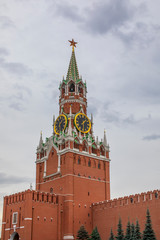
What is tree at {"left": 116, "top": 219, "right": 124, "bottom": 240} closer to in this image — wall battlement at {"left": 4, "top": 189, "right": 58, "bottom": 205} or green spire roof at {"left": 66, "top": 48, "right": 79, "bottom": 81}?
wall battlement at {"left": 4, "top": 189, "right": 58, "bottom": 205}

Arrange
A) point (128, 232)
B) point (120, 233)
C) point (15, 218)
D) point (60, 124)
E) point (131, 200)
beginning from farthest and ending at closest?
point (60, 124) → point (15, 218) → point (131, 200) → point (120, 233) → point (128, 232)

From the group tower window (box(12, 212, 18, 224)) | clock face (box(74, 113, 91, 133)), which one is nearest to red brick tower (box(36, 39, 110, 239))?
clock face (box(74, 113, 91, 133))

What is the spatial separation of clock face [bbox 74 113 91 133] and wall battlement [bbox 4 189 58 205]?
50.0ft

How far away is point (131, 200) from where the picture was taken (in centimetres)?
5141

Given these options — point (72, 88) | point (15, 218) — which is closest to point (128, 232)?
point (15, 218)

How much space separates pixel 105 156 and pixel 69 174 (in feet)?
35.3

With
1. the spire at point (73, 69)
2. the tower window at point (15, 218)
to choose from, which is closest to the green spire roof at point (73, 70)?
the spire at point (73, 69)

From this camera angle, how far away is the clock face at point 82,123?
65.0m

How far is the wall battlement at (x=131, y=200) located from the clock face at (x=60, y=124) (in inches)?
636

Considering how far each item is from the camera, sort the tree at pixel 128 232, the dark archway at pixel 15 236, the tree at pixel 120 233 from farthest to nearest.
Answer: the dark archway at pixel 15 236 → the tree at pixel 120 233 → the tree at pixel 128 232

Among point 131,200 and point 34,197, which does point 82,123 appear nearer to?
point 34,197

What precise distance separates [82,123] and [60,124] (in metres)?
4.33

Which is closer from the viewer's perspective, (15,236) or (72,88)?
(15,236)

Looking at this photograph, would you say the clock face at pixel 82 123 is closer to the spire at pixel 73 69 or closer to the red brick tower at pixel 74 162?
the red brick tower at pixel 74 162
